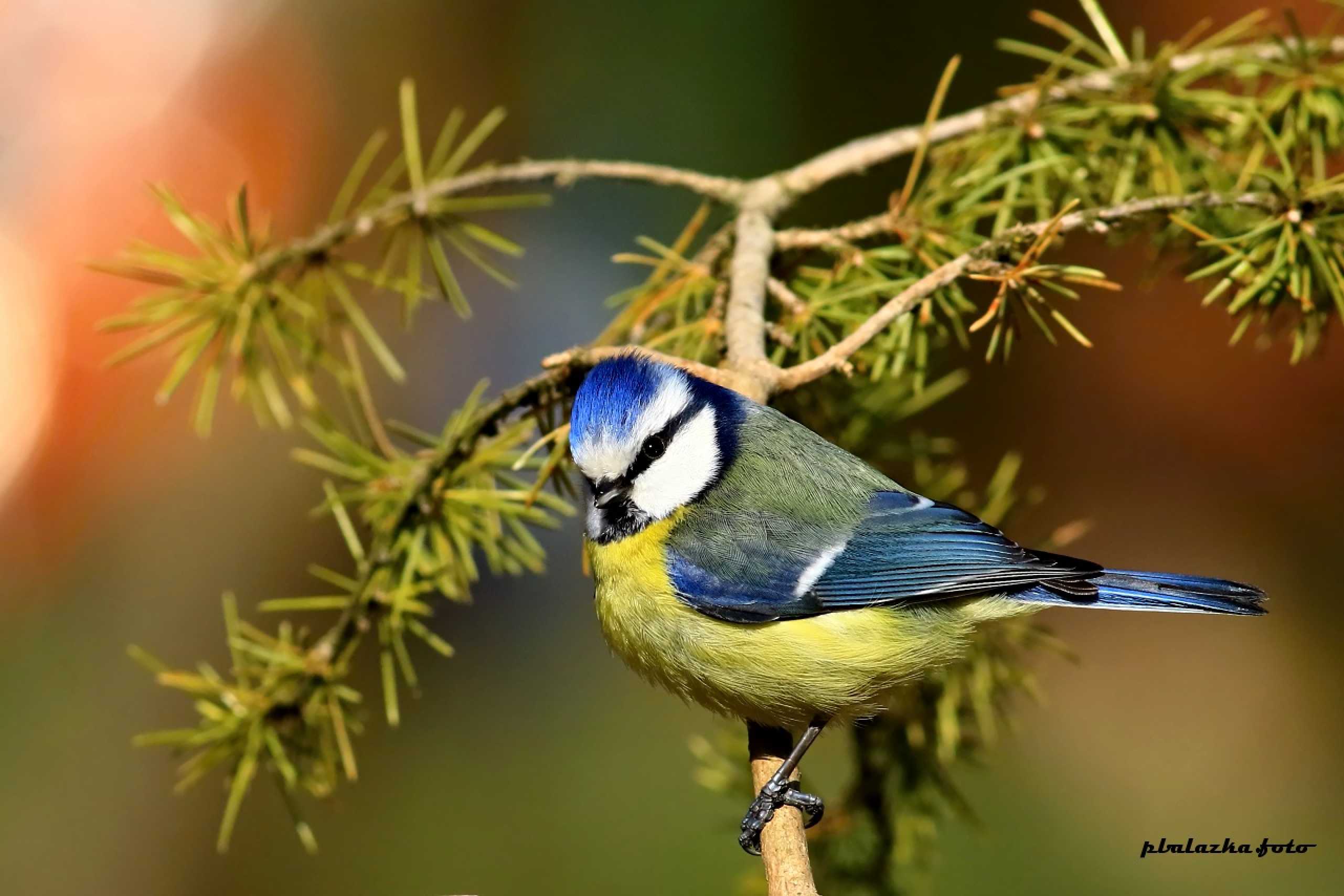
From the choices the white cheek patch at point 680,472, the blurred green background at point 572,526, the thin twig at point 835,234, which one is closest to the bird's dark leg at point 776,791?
the white cheek patch at point 680,472

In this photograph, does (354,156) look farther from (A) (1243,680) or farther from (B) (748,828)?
(A) (1243,680)

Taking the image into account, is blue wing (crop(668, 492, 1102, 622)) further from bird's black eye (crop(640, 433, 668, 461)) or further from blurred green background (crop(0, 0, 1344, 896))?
blurred green background (crop(0, 0, 1344, 896))

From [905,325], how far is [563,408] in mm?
272

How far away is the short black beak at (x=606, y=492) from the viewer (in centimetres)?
87

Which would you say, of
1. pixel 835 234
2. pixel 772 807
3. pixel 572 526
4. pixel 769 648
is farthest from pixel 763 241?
pixel 572 526

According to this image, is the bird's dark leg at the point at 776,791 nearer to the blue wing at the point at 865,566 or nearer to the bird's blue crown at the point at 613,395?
the blue wing at the point at 865,566

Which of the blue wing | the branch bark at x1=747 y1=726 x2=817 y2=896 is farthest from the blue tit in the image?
the branch bark at x1=747 y1=726 x2=817 y2=896

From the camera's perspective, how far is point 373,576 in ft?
2.55

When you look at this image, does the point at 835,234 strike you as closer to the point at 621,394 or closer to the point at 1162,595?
the point at 621,394

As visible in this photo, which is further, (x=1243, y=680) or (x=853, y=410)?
(x=1243, y=680)

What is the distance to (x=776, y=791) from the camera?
2.39 ft

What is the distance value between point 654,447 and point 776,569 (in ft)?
0.45

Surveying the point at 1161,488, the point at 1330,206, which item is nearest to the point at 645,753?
the point at 1161,488

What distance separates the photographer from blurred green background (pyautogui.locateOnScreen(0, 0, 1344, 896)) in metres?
1.34
